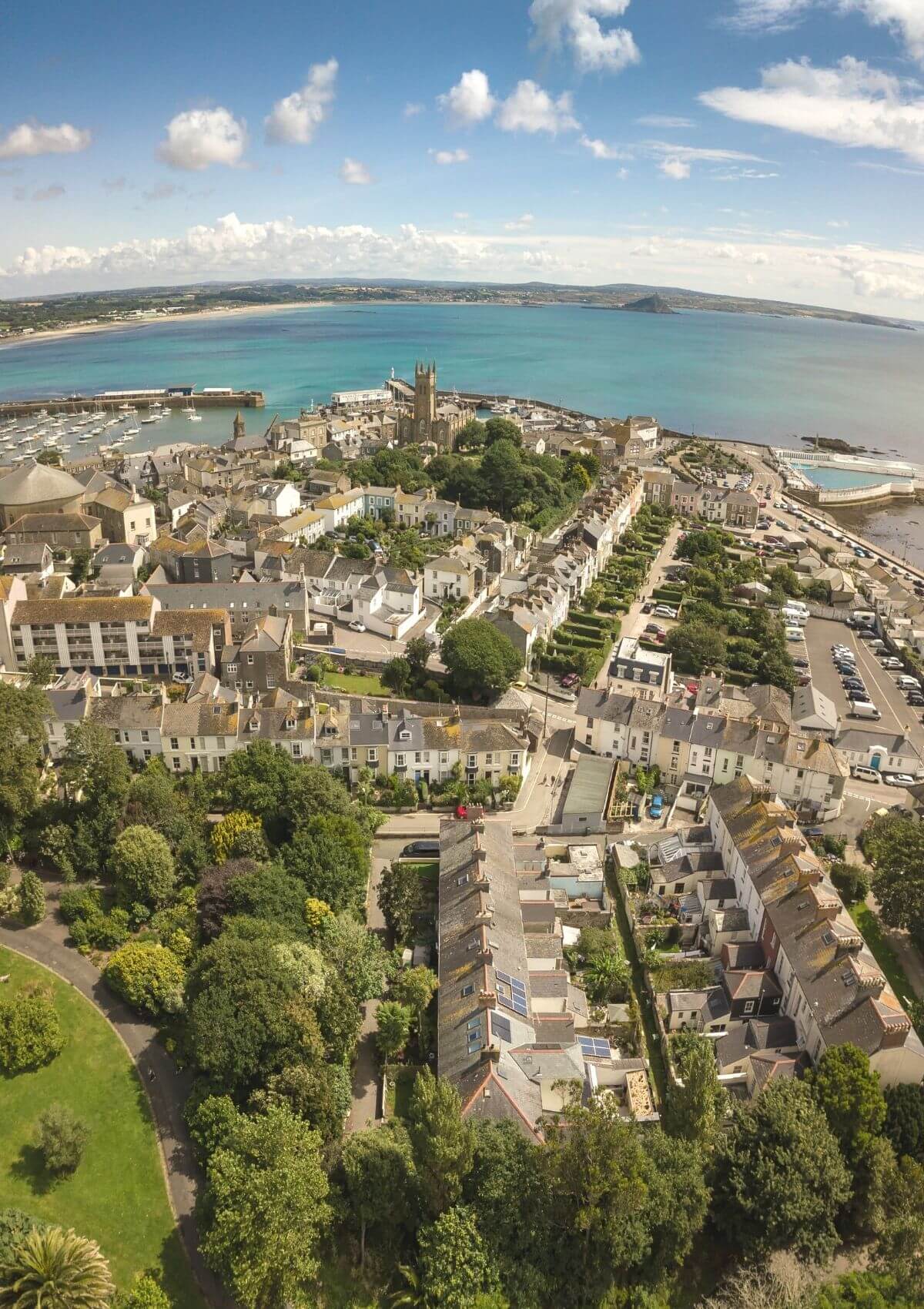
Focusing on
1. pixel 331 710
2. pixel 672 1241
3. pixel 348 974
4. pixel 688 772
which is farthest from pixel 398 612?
pixel 672 1241

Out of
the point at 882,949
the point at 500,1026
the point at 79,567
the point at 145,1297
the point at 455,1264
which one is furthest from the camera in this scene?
the point at 79,567

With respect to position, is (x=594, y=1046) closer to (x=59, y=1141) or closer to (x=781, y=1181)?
(x=781, y=1181)

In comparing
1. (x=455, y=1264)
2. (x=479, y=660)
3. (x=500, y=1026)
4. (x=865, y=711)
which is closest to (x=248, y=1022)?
(x=500, y=1026)

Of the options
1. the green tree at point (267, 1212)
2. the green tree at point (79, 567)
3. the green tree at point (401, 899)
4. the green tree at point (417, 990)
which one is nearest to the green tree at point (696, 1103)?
the green tree at point (417, 990)

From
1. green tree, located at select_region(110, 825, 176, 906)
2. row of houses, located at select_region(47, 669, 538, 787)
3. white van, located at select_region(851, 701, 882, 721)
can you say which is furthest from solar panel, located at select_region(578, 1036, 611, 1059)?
white van, located at select_region(851, 701, 882, 721)

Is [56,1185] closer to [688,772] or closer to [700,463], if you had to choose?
[688,772]

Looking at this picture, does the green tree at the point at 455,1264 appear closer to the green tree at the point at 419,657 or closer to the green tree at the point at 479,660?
the green tree at the point at 479,660
